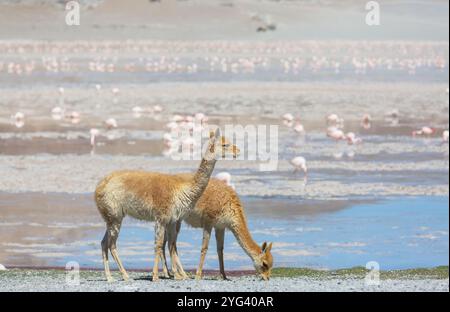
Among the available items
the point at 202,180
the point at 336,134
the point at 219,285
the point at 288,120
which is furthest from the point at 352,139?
the point at 219,285

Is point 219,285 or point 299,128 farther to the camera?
point 299,128

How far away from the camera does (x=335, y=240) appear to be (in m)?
18.0

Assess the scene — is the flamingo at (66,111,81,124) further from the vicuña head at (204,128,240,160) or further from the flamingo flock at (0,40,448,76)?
the vicuña head at (204,128,240,160)

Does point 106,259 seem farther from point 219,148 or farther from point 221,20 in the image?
point 221,20

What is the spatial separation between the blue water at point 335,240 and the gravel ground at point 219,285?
2.21 m

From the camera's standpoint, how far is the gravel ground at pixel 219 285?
12.4m

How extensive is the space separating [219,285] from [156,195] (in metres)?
1.18

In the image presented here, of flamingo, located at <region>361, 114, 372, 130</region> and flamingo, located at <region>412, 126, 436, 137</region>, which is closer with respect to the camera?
flamingo, located at <region>412, 126, 436, 137</region>

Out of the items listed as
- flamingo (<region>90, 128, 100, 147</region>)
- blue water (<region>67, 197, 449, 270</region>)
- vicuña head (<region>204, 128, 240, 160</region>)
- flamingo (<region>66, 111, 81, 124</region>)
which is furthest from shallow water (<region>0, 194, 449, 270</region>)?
flamingo (<region>66, 111, 81, 124</region>)

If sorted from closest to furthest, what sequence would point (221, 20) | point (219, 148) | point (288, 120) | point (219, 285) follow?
1. point (219, 285)
2. point (219, 148)
3. point (288, 120)
4. point (221, 20)

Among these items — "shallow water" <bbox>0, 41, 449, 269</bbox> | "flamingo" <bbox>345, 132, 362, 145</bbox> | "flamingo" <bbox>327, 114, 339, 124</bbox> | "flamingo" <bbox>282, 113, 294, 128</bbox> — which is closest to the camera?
"shallow water" <bbox>0, 41, 449, 269</bbox>

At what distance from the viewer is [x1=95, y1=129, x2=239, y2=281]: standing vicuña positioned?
12.9m

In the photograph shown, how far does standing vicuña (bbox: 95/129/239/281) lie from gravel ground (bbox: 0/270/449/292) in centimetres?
53

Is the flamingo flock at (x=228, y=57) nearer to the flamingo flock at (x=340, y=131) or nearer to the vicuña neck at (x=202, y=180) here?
the flamingo flock at (x=340, y=131)
